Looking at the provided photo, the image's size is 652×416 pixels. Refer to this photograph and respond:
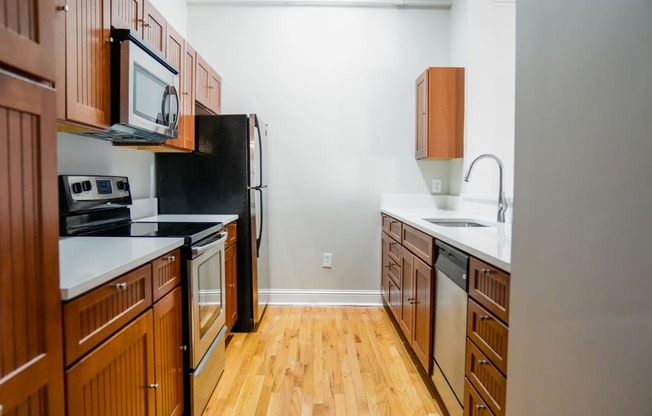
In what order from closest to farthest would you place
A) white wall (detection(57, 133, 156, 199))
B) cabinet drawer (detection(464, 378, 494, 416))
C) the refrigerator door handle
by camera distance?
cabinet drawer (detection(464, 378, 494, 416)) < white wall (detection(57, 133, 156, 199)) < the refrigerator door handle

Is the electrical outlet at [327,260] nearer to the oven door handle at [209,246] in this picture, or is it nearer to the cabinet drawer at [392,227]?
the cabinet drawer at [392,227]

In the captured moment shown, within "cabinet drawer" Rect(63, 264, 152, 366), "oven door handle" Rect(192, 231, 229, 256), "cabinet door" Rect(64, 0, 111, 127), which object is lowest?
"cabinet drawer" Rect(63, 264, 152, 366)

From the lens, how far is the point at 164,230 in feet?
5.82

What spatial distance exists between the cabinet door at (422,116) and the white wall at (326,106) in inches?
6.1

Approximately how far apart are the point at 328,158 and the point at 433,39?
1411 mm

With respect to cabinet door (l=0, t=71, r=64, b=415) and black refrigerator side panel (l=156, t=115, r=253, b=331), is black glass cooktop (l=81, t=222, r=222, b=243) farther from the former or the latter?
cabinet door (l=0, t=71, r=64, b=415)

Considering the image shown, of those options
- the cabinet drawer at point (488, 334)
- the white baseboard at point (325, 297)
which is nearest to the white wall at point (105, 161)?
the white baseboard at point (325, 297)

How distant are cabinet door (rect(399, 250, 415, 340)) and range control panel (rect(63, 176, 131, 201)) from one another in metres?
1.73

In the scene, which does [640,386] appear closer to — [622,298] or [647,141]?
[622,298]

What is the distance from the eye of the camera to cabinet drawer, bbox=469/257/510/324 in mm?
1129

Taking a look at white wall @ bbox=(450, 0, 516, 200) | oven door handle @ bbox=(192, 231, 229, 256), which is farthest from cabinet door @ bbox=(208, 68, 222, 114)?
white wall @ bbox=(450, 0, 516, 200)

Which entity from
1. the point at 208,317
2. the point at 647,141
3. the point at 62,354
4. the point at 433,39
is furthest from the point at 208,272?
the point at 433,39

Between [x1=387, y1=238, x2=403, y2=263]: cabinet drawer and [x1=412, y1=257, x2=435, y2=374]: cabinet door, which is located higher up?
[x1=387, y1=238, x2=403, y2=263]: cabinet drawer

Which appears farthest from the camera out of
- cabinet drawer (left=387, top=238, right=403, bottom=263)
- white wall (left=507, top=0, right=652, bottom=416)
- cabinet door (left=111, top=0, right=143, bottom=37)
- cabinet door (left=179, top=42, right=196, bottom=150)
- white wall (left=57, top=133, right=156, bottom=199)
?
cabinet drawer (left=387, top=238, right=403, bottom=263)
